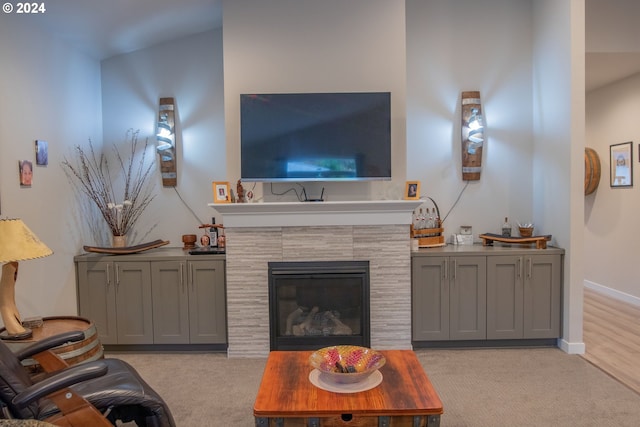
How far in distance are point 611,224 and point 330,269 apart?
3878 millimetres

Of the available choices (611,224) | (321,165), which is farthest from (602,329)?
(321,165)

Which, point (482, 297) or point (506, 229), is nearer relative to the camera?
point (482, 297)

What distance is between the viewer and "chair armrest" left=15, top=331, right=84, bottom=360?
222 cm

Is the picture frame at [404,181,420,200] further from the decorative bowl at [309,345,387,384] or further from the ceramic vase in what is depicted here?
the ceramic vase

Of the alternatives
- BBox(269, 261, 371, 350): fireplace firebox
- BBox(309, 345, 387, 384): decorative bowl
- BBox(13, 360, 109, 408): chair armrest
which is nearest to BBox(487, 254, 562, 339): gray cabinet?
→ BBox(269, 261, 371, 350): fireplace firebox

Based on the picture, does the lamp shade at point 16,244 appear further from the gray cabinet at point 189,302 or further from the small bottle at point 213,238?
the small bottle at point 213,238

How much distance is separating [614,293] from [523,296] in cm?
247

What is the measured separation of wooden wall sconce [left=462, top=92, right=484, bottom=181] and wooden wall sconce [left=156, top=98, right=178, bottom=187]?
2753mm

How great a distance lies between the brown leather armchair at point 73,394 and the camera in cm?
181

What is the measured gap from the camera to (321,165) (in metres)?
3.61

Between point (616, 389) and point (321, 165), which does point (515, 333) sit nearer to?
point (616, 389)

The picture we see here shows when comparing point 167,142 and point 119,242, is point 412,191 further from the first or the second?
point 119,242

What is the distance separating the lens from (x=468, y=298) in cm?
369

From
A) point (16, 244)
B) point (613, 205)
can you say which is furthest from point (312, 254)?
point (613, 205)
